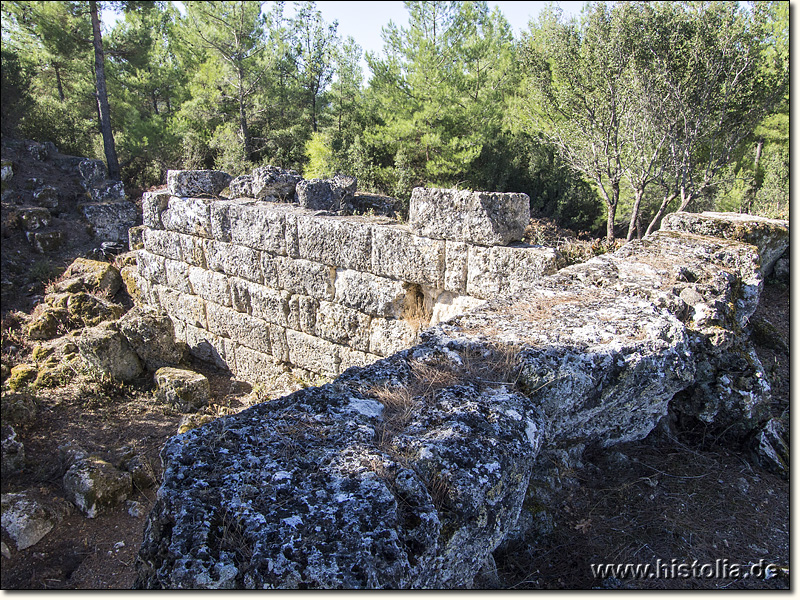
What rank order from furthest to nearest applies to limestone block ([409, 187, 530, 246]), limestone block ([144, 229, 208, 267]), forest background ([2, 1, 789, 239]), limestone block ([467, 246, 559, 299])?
1. forest background ([2, 1, 789, 239])
2. limestone block ([144, 229, 208, 267])
3. limestone block ([409, 187, 530, 246])
4. limestone block ([467, 246, 559, 299])

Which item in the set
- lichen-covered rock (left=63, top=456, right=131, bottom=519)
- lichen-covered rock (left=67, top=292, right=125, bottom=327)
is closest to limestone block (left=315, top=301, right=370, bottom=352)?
lichen-covered rock (left=63, top=456, right=131, bottom=519)

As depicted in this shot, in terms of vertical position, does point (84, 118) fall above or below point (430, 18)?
below

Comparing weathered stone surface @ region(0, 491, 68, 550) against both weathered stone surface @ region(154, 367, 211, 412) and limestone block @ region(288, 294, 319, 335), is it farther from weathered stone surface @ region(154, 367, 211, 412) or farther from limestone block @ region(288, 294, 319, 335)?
limestone block @ region(288, 294, 319, 335)

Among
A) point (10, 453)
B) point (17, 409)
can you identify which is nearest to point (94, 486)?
point (10, 453)

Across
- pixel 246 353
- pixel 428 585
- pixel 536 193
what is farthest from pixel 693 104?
pixel 428 585

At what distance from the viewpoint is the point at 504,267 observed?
14.8 ft

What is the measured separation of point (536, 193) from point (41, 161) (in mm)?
14515

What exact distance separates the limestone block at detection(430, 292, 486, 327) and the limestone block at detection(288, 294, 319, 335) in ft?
4.94

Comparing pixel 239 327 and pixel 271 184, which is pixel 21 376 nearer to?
pixel 239 327

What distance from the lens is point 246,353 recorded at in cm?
671

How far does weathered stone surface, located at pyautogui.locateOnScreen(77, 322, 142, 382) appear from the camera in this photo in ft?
20.1

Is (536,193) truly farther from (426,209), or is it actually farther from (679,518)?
(679,518)

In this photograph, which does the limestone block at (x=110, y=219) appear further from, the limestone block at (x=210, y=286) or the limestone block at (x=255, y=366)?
the limestone block at (x=255, y=366)

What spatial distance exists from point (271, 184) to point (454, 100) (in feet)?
30.6
